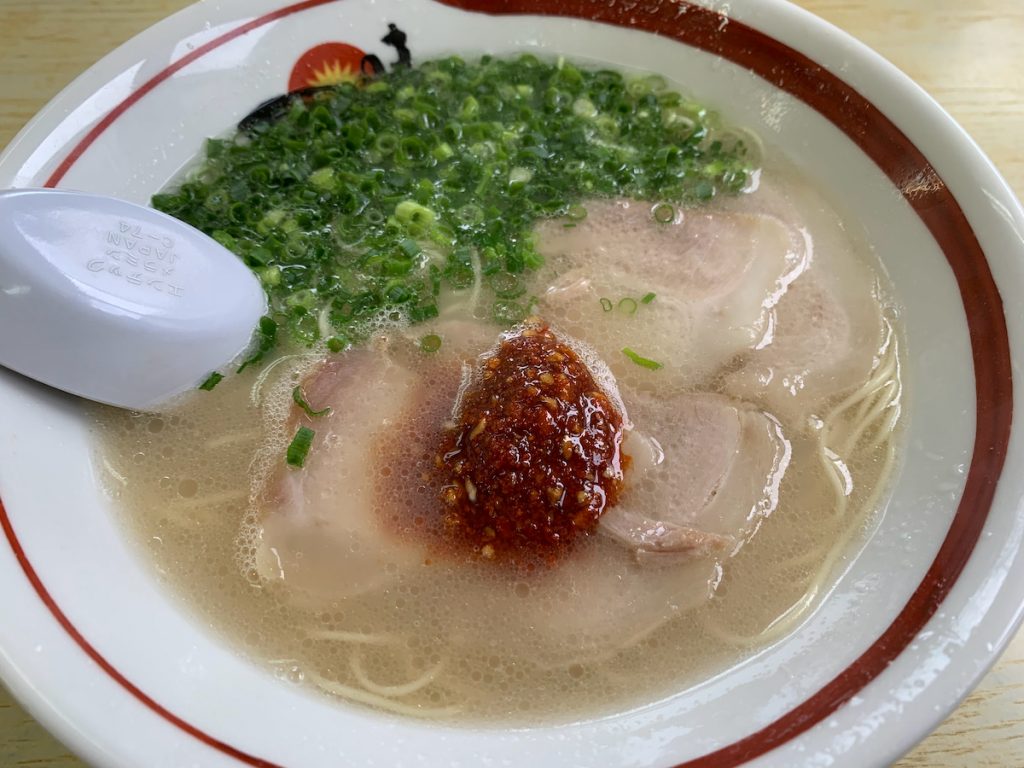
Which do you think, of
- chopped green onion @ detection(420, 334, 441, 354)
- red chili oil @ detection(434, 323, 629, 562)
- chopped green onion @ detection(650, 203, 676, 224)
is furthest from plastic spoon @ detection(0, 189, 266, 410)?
chopped green onion @ detection(650, 203, 676, 224)

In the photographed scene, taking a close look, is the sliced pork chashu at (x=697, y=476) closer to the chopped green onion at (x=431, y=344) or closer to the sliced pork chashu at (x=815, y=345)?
the sliced pork chashu at (x=815, y=345)

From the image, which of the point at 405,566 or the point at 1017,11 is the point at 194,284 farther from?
the point at 1017,11

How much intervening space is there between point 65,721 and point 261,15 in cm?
167

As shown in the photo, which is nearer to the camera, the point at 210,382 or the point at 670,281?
the point at 210,382

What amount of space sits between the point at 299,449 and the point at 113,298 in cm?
46

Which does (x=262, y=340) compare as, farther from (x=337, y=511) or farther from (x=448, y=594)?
→ (x=448, y=594)

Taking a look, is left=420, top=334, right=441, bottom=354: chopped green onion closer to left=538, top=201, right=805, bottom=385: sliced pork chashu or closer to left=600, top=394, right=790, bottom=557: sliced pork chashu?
left=538, top=201, right=805, bottom=385: sliced pork chashu

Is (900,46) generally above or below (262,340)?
above

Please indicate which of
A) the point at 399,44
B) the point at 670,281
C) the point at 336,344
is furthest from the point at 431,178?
the point at 670,281

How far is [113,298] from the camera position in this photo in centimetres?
150

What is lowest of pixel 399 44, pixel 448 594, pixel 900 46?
pixel 448 594

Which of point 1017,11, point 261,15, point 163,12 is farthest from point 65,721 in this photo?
point 1017,11

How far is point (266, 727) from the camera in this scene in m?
1.21

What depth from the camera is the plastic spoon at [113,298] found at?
4.67ft
